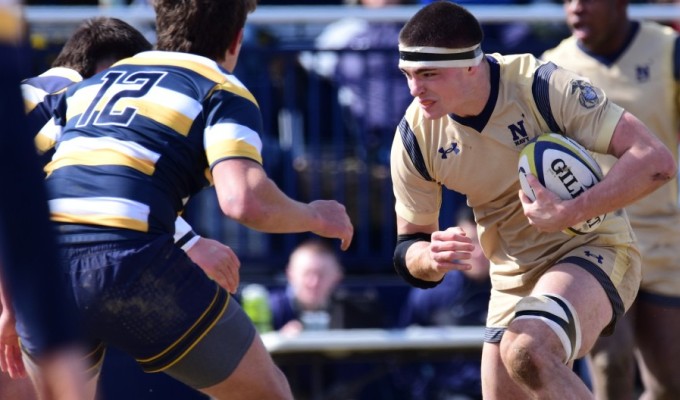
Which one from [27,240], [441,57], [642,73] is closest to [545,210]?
[441,57]

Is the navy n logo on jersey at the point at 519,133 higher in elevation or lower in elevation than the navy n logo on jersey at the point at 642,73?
higher

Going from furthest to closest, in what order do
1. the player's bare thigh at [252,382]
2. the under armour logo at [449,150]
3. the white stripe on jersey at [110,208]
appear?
the under armour logo at [449,150] → the player's bare thigh at [252,382] → the white stripe on jersey at [110,208]

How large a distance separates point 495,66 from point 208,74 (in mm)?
1338

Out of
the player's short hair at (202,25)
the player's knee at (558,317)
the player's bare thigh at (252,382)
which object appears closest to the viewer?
the player's bare thigh at (252,382)

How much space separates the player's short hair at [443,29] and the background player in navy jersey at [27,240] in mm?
2843

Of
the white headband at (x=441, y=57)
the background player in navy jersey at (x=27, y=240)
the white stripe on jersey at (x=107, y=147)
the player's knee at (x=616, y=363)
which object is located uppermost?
the background player in navy jersey at (x=27, y=240)

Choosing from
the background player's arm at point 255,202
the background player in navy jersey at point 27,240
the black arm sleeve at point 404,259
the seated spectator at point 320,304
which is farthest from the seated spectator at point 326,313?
the background player in navy jersey at point 27,240

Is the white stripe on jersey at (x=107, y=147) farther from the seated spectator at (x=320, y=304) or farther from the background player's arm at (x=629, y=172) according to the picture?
the seated spectator at (x=320, y=304)

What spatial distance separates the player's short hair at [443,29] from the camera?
5191mm

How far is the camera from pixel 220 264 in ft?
16.6

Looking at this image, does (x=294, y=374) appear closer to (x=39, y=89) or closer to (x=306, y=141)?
(x=306, y=141)

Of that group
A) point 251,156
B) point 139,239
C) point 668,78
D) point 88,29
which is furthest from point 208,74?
point 668,78

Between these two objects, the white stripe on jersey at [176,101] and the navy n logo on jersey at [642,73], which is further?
the navy n logo on jersey at [642,73]

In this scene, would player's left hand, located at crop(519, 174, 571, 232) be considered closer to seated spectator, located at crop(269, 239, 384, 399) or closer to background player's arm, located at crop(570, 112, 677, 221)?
background player's arm, located at crop(570, 112, 677, 221)
